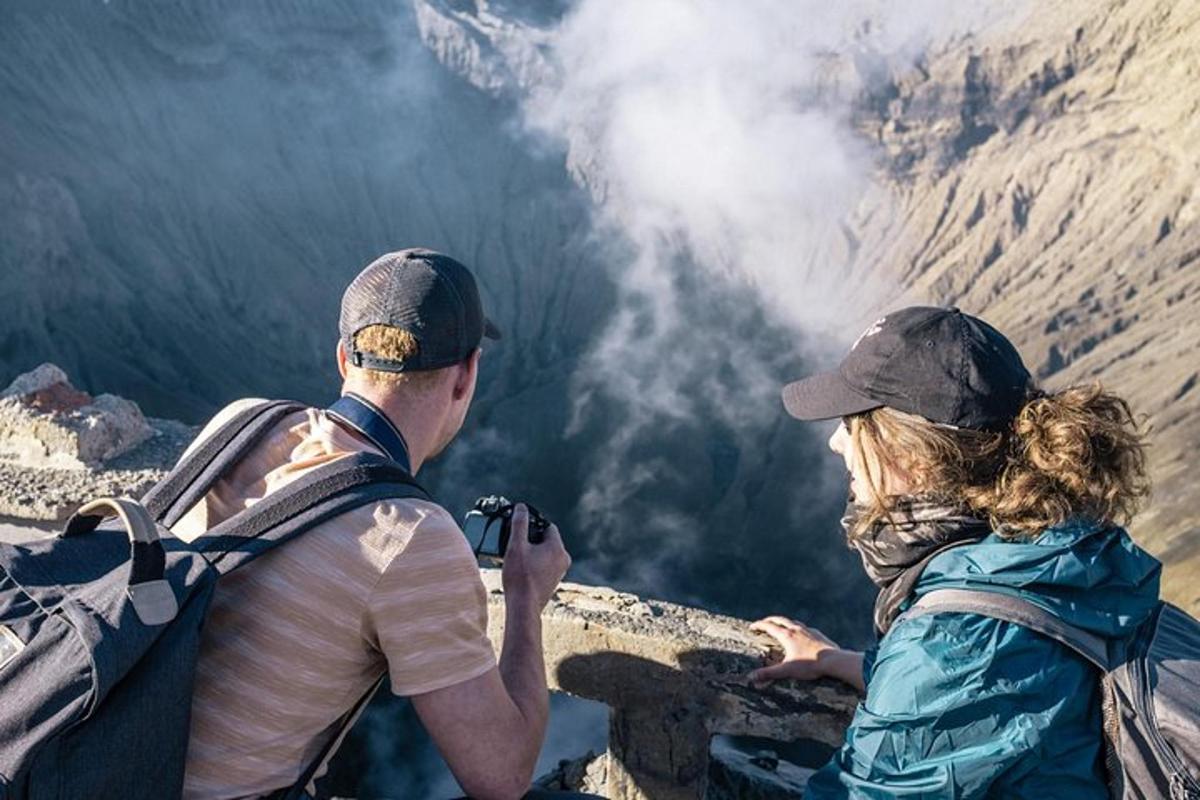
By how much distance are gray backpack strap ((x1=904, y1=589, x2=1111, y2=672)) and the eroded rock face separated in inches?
225

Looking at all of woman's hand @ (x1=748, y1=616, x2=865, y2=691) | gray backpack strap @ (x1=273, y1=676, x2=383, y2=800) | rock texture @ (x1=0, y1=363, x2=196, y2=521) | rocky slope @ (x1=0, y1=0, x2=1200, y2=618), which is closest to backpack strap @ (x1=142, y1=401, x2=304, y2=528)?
gray backpack strap @ (x1=273, y1=676, x2=383, y2=800)

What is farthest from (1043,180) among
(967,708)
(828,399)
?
(967,708)

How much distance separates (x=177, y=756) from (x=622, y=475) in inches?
811

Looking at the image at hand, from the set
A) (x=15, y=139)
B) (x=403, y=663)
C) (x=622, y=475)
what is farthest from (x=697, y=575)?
(x=403, y=663)

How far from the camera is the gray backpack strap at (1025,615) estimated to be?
5.30 feet

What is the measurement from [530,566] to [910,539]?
2.55ft

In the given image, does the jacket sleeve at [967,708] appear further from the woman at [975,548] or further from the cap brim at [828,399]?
the cap brim at [828,399]

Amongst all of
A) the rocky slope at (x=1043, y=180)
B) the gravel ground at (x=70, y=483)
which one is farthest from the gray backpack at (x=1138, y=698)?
the rocky slope at (x=1043, y=180)

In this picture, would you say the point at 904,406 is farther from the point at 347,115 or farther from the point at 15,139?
the point at 347,115

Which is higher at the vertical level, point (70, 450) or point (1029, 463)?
point (1029, 463)

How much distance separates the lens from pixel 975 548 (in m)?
1.79

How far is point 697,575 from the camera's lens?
64.2 ft

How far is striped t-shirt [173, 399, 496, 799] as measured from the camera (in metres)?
1.66

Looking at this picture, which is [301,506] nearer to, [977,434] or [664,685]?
[977,434]
